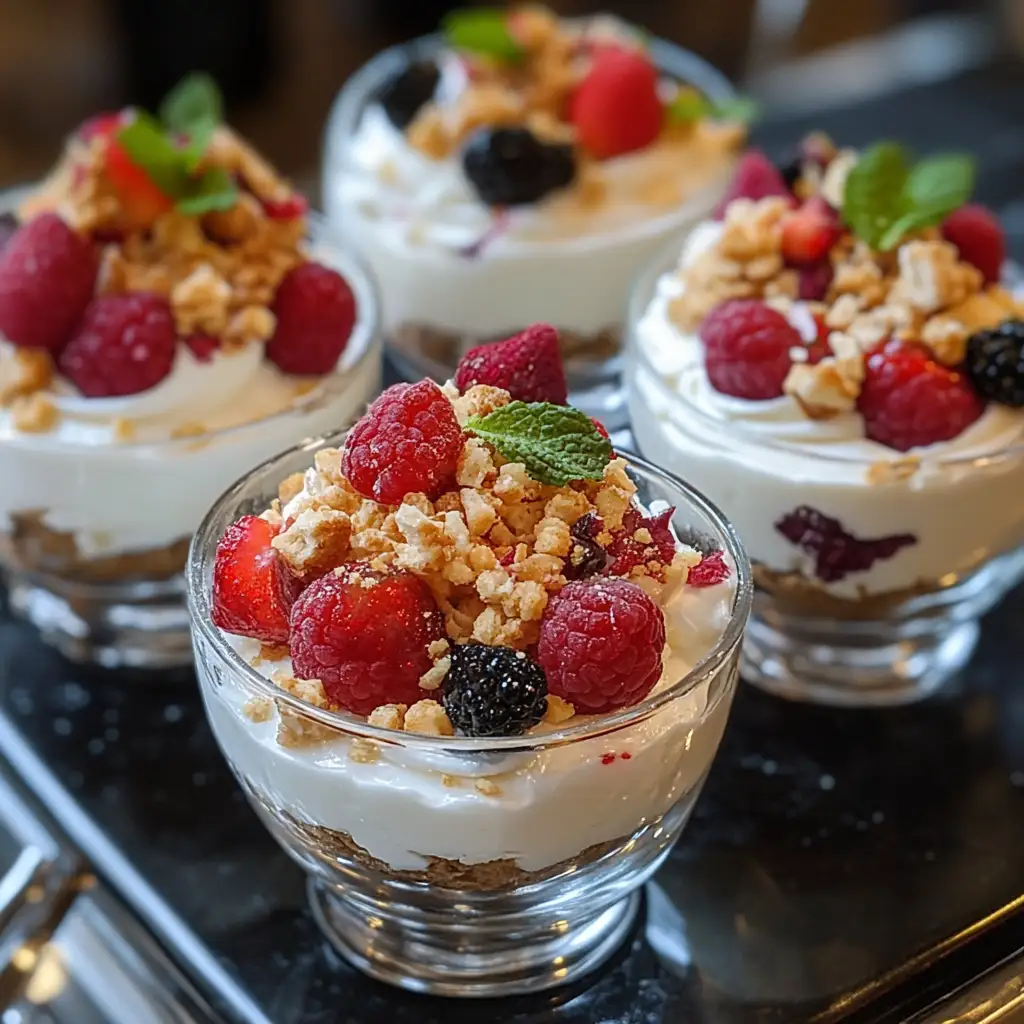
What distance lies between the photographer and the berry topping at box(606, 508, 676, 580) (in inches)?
44.1

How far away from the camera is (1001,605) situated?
1.68 m

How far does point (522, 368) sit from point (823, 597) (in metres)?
0.44

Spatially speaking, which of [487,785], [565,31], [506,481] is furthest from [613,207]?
[487,785]

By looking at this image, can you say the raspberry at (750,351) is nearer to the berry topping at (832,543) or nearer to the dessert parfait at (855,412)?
the dessert parfait at (855,412)

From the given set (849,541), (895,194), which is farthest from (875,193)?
(849,541)

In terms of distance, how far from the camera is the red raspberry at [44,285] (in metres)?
1.46

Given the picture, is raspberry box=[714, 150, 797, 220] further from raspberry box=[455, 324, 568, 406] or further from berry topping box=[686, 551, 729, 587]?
berry topping box=[686, 551, 729, 587]

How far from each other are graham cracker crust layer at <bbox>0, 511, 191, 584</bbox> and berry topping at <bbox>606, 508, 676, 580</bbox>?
1.88 feet

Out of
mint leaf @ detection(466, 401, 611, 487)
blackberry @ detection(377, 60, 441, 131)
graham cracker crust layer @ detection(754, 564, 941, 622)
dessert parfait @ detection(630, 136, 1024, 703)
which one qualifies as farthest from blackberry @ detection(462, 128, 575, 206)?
mint leaf @ detection(466, 401, 611, 487)

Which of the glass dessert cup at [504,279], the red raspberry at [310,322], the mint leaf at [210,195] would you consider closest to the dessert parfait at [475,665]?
the red raspberry at [310,322]

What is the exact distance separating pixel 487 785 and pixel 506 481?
0.24 metres

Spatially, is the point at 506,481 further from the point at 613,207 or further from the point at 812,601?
the point at 613,207

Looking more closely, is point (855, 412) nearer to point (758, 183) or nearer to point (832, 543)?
point (832, 543)

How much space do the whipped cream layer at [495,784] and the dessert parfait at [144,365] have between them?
0.43 m
